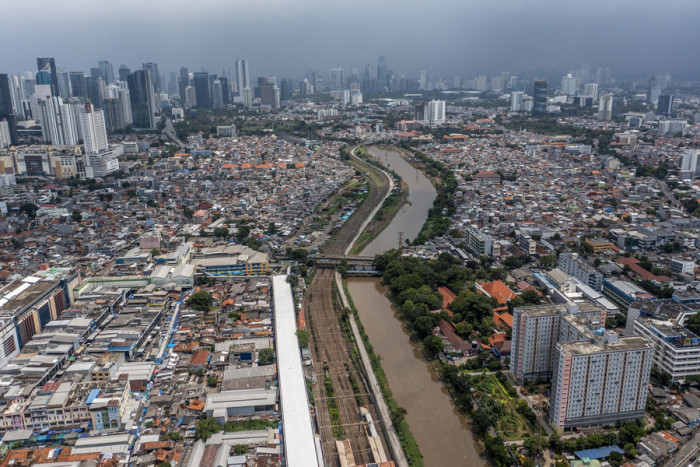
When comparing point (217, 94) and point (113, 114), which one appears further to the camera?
point (217, 94)

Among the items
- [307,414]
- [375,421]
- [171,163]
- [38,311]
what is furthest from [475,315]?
[171,163]

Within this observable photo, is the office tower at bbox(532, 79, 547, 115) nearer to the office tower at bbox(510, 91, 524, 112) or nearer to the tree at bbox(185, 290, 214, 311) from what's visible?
the office tower at bbox(510, 91, 524, 112)

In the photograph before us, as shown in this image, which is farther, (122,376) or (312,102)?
(312,102)

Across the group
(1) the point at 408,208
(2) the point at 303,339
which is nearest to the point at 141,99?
(1) the point at 408,208

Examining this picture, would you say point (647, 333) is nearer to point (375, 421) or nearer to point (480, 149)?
point (375, 421)

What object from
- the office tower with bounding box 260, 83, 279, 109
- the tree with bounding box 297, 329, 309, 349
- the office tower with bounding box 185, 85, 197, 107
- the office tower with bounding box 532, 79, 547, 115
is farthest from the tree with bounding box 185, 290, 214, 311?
the office tower with bounding box 185, 85, 197, 107

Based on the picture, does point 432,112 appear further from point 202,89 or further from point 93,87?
point 93,87
